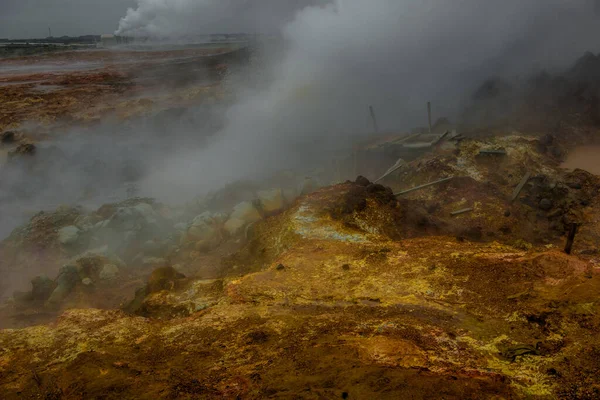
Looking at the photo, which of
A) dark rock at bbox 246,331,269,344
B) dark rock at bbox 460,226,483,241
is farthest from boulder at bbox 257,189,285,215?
dark rock at bbox 246,331,269,344

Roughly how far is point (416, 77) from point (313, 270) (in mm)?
9842

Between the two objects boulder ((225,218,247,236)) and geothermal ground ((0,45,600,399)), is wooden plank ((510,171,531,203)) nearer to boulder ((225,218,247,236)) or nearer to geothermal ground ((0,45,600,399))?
geothermal ground ((0,45,600,399))

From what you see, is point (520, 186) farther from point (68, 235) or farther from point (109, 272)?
point (68, 235)

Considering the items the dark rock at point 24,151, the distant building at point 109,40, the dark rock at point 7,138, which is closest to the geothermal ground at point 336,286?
the dark rock at point 24,151

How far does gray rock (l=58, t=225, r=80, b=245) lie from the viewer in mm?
6328

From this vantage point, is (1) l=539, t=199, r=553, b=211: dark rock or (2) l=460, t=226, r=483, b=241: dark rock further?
(1) l=539, t=199, r=553, b=211: dark rock

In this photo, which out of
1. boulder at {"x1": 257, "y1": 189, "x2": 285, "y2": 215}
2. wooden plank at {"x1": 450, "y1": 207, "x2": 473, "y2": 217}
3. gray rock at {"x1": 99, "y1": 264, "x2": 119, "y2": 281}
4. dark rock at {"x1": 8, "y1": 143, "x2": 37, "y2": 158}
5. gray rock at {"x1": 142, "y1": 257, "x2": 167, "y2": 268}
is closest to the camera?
gray rock at {"x1": 99, "y1": 264, "x2": 119, "y2": 281}

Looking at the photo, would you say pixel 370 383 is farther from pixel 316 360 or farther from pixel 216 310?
pixel 216 310

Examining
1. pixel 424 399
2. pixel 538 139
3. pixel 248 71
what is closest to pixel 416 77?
pixel 538 139

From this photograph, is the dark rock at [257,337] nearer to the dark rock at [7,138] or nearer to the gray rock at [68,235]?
the gray rock at [68,235]

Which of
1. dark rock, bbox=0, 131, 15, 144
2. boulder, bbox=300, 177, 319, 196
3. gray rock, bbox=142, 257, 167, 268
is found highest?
dark rock, bbox=0, 131, 15, 144

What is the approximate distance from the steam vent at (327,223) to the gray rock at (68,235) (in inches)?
1.6

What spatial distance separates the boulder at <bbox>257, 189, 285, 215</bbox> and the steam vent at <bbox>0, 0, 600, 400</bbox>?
0.13 feet

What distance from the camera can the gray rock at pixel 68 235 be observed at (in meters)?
6.33
